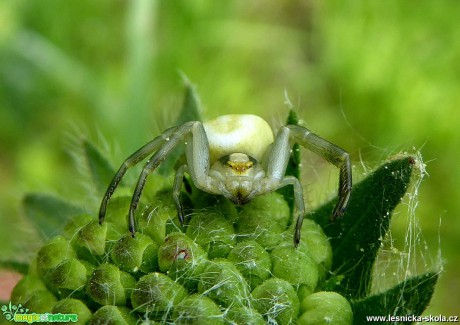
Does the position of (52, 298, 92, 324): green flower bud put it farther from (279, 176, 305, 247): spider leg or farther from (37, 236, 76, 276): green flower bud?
(279, 176, 305, 247): spider leg

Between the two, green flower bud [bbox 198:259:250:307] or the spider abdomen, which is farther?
the spider abdomen

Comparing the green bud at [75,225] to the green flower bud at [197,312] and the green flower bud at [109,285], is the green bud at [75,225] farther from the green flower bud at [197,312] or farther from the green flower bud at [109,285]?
the green flower bud at [197,312]

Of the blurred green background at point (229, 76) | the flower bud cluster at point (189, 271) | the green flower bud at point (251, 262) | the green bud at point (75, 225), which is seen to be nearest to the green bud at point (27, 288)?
the flower bud cluster at point (189, 271)

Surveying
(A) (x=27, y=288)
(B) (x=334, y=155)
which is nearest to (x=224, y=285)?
(B) (x=334, y=155)

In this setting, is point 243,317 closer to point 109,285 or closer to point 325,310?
point 325,310

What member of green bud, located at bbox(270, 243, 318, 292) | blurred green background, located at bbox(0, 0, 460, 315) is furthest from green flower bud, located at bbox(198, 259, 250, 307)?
blurred green background, located at bbox(0, 0, 460, 315)

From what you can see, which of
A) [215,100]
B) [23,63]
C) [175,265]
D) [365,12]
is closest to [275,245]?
[175,265]

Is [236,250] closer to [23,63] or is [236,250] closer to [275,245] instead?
[275,245]
